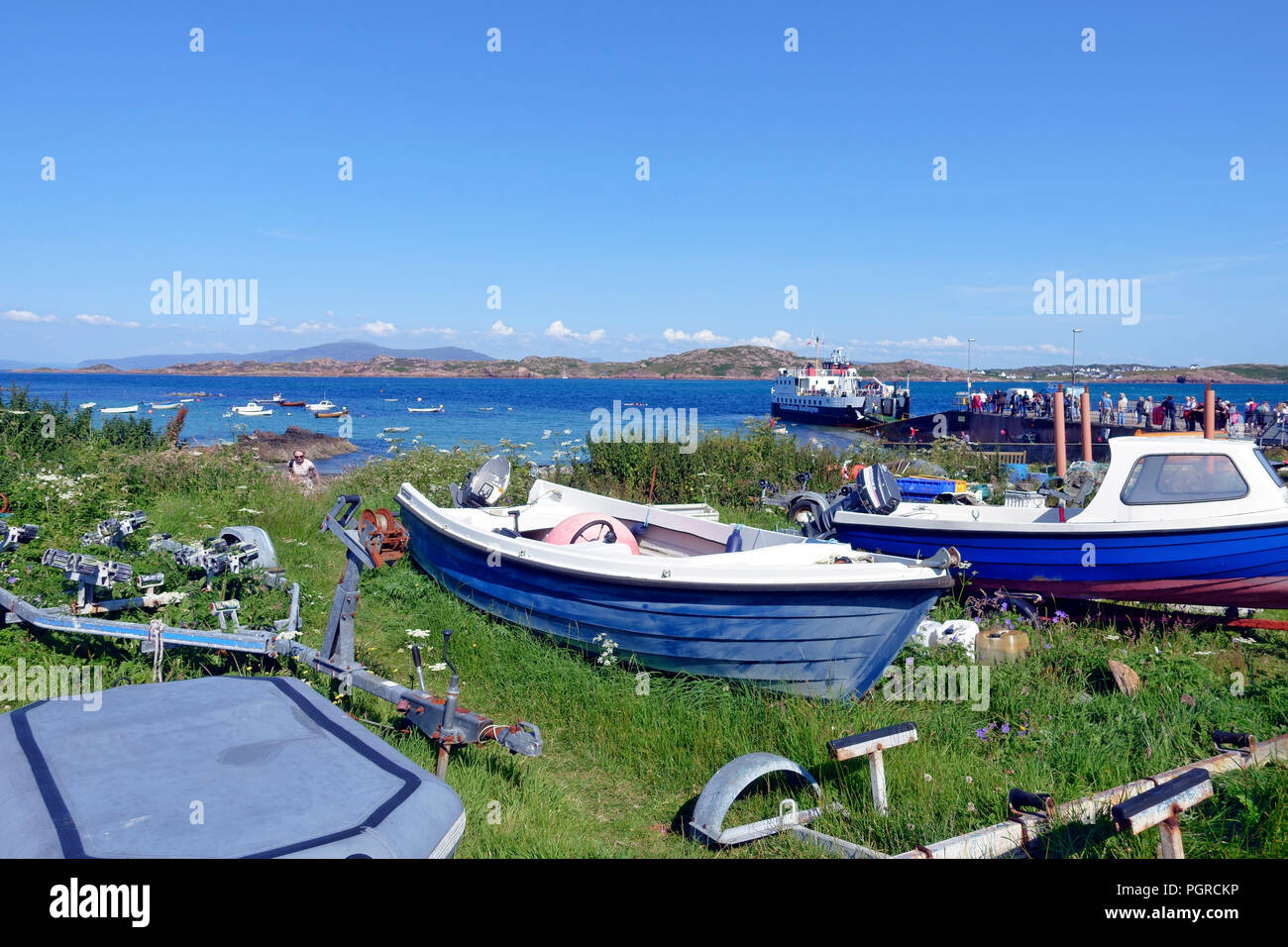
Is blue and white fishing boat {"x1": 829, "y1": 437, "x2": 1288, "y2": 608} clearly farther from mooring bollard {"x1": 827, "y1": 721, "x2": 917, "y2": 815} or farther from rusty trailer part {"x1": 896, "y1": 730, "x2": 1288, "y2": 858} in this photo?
mooring bollard {"x1": 827, "y1": 721, "x2": 917, "y2": 815}

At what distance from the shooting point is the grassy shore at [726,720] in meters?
3.98

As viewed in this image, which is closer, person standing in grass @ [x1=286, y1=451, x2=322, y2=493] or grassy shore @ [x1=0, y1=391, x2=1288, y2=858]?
grassy shore @ [x1=0, y1=391, x2=1288, y2=858]

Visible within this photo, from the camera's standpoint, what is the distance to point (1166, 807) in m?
2.94

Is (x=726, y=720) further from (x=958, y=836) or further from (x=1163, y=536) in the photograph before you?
(x=1163, y=536)

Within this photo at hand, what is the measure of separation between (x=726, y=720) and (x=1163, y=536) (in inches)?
190

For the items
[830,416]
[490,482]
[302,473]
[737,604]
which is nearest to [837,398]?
[830,416]

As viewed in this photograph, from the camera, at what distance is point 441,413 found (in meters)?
70.2

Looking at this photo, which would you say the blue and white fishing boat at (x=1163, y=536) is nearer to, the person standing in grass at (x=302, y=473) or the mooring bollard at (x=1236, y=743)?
the mooring bollard at (x=1236, y=743)

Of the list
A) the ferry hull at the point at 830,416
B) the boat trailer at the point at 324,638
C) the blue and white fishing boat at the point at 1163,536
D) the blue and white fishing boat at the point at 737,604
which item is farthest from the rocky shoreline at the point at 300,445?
the blue and white fishing boat at the point at 1163,536

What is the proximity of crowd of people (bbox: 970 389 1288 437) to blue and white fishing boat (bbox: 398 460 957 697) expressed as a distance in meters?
21.4

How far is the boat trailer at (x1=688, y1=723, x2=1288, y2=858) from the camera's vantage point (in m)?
3.35

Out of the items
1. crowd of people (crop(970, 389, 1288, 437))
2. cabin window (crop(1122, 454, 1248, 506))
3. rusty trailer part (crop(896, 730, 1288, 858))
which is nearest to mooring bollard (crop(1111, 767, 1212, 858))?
rusty trailer part (crop(896, 730, 1288, 858))

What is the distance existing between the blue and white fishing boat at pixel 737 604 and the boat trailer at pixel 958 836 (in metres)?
1.33
